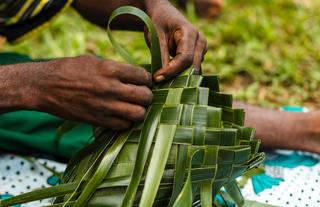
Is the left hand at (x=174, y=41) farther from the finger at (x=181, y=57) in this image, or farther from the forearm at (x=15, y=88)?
the forearm at (x=15, y=88)

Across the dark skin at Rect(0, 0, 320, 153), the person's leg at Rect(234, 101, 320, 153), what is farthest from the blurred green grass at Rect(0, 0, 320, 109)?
the dark skin at Rect(0, 0, 320, 153)

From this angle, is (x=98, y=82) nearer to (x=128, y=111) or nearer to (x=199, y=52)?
(x=128, y=111)

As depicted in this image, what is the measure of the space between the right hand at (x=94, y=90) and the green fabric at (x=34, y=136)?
51 centimetres

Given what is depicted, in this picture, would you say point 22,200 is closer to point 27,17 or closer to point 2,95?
point 2,95

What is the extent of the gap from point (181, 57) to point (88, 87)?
272mm

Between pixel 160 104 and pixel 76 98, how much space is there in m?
0.21

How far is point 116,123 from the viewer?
2.79 ft

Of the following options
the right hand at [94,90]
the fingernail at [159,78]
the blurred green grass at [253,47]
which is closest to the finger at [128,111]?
the right hand at [94,90]

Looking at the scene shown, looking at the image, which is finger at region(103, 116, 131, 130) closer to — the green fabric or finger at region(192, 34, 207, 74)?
finger at region(192, 34, 207, 74)

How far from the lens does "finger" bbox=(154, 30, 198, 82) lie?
0.92 m

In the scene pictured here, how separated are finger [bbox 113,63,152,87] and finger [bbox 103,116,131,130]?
10 cm

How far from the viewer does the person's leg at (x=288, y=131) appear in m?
1.46

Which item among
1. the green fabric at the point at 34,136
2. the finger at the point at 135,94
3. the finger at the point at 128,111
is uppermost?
the finger at the point at 135,94

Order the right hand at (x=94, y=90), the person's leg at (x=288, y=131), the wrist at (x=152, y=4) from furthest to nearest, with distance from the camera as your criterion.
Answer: the person's leg at (x=288, y=131)
the wrist at (x=152, y=4)
the right hand at (x=94, y=90)
